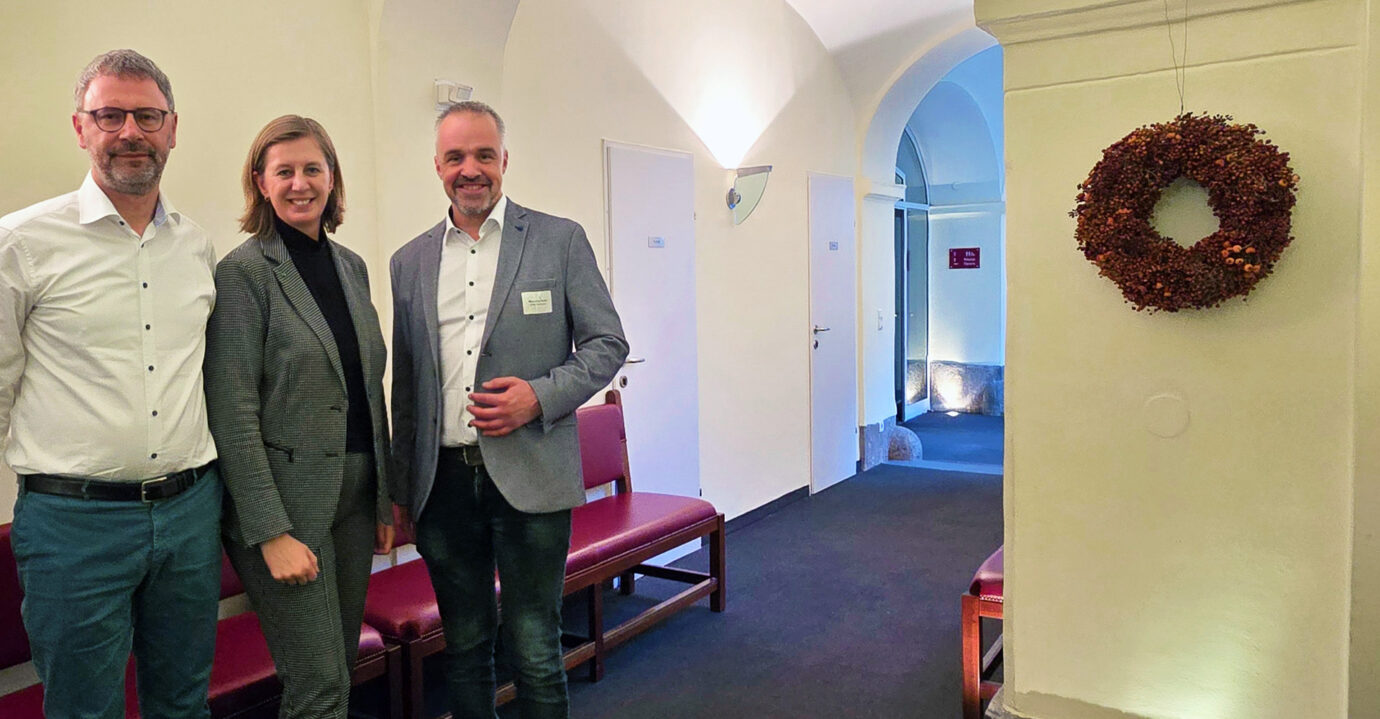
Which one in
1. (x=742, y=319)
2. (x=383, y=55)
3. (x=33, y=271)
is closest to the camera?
(x=33, y=271)

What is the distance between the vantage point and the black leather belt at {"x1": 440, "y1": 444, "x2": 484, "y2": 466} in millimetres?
2027

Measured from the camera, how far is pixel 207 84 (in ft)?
9.08

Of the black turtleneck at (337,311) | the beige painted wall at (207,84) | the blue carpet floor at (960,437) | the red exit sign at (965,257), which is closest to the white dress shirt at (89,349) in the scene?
the black turtleneck at (337,311)

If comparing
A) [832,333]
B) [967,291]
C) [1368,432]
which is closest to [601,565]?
[1368,432]

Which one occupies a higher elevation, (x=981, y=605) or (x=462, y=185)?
(x=462, y=185)

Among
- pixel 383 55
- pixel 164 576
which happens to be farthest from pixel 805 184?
pixel 164 576

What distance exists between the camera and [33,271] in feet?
5.31

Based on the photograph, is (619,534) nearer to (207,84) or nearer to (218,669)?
(218,669)

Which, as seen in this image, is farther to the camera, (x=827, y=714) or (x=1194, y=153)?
(x=827, y=714)

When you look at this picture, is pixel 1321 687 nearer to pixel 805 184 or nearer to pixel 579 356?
pixel 579 356

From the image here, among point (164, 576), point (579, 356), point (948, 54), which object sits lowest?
point (164, 576)

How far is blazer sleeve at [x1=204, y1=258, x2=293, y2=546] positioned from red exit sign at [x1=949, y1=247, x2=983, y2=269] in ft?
28.6

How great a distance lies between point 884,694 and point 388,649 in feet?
5.36

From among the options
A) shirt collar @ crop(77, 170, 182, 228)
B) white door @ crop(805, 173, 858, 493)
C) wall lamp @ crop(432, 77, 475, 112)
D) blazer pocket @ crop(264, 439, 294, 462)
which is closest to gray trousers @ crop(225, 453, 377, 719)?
blazer pocket @ crop(264, 439, 294, 462)
